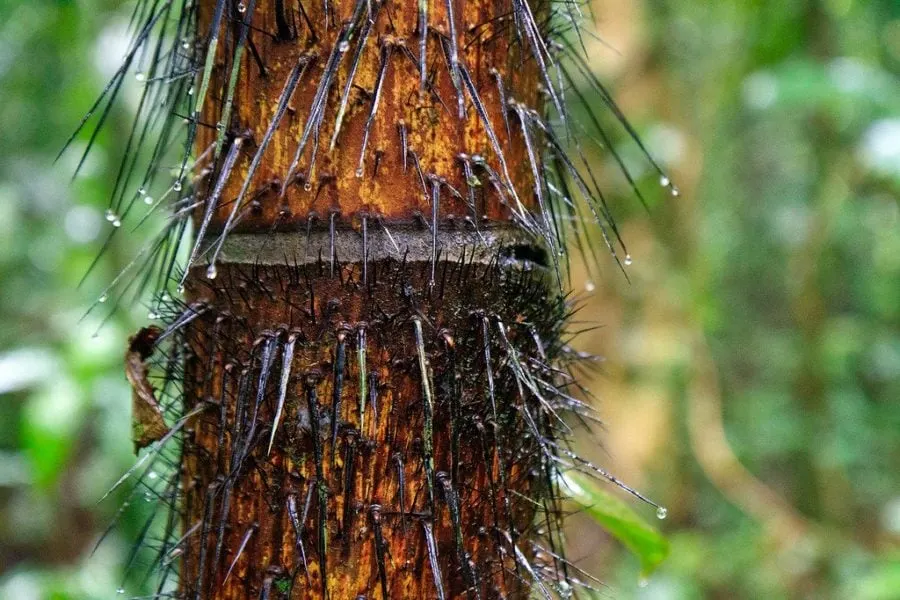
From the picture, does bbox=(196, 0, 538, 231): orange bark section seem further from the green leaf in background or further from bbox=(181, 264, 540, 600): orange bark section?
the green leaf in background

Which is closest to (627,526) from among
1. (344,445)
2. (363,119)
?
(344,445)

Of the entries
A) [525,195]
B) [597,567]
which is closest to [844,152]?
[597,567]

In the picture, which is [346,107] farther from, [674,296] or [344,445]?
[674,296]

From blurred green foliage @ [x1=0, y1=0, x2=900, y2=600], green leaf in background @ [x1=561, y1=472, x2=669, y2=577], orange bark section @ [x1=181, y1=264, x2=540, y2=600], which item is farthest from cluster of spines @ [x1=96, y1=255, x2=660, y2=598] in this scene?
blurred green foliage @ [x1=0, y1=0, x2=900, y2=600]

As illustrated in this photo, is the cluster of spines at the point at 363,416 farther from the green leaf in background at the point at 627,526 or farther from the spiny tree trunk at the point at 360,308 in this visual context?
the green leaf in background at the point at 627,526

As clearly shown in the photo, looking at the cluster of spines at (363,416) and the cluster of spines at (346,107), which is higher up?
the cluster of spines at (346,107)

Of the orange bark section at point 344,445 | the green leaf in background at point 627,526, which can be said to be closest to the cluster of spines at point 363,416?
the orange bark section at point 344,445

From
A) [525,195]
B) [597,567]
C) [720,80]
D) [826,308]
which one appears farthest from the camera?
[826,308]

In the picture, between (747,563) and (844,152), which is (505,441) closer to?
(844,152)
